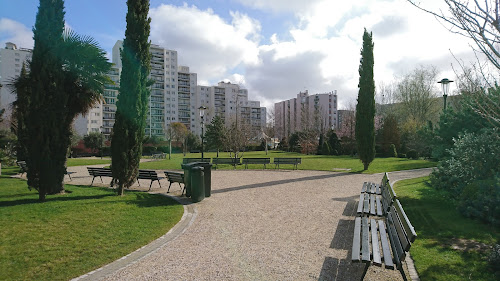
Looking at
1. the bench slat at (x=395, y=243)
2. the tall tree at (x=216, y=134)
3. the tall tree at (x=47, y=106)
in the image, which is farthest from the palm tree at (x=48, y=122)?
the tall tree at (x=216, y=134)

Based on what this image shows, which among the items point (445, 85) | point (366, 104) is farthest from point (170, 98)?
point (445, 85)

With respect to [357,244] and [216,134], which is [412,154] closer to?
[216,134]

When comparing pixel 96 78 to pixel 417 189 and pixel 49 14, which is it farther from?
pixel 417 189

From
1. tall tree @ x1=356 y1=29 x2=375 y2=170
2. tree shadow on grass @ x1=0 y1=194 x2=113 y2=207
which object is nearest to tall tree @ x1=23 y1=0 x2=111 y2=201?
tree shadow on grass @ x1=0 y1=194 x2=113 y2=207

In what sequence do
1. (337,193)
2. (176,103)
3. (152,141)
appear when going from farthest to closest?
(176,103) < (152,141) < (337,193)

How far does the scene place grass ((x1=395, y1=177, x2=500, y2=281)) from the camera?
4.18 meters

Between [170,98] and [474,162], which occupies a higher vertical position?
[170,98]

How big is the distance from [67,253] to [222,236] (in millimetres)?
2567

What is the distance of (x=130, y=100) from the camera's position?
32.4ft

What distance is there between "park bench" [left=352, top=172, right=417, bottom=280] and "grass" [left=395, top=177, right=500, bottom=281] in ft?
1.78

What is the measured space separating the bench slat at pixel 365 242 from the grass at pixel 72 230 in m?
3.60

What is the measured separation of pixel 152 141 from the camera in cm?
5406

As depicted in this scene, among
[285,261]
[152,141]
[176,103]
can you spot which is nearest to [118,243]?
[285,261]

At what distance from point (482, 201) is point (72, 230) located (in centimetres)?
848
